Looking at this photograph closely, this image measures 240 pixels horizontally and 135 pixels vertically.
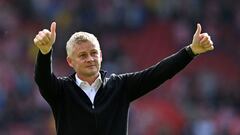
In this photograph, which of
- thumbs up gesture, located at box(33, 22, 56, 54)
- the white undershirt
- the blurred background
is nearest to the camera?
thumbs up gesture, located at box(33, 22, 56, 54)

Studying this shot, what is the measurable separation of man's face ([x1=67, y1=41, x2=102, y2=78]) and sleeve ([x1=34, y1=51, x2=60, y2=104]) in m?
0.19

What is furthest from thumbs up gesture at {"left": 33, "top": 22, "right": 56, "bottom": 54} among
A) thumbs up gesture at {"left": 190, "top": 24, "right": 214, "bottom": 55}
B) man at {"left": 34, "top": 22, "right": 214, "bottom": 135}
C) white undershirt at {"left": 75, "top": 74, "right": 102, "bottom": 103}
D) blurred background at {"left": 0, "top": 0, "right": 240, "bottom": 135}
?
blurred background at {"left": 0, "top": 0, "right": 240, "bottom": 135}

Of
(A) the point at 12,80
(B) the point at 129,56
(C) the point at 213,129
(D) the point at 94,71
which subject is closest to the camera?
(D) the point at 94,71

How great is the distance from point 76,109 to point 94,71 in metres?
0.28

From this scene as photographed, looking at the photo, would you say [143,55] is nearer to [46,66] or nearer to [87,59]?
→ [87,59]

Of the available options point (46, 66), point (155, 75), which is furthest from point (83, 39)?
point (155, 75)

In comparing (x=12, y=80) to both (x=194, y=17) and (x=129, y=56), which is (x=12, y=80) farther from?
(x=194, y=17)

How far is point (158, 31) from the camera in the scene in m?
20.1

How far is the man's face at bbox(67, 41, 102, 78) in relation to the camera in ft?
20.7

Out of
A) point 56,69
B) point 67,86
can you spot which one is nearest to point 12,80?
point 56,69

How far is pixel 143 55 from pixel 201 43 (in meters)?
12.8

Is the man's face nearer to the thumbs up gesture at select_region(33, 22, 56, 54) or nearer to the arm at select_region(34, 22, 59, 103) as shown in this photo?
the arm at select_region(34, 22, 59, 103)

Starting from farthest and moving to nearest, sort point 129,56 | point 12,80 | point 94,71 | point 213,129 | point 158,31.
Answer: point 158,31 < point 129,56 < point 12,80 < point 213,129 < point 94,71

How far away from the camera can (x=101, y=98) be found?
6.40 metres
